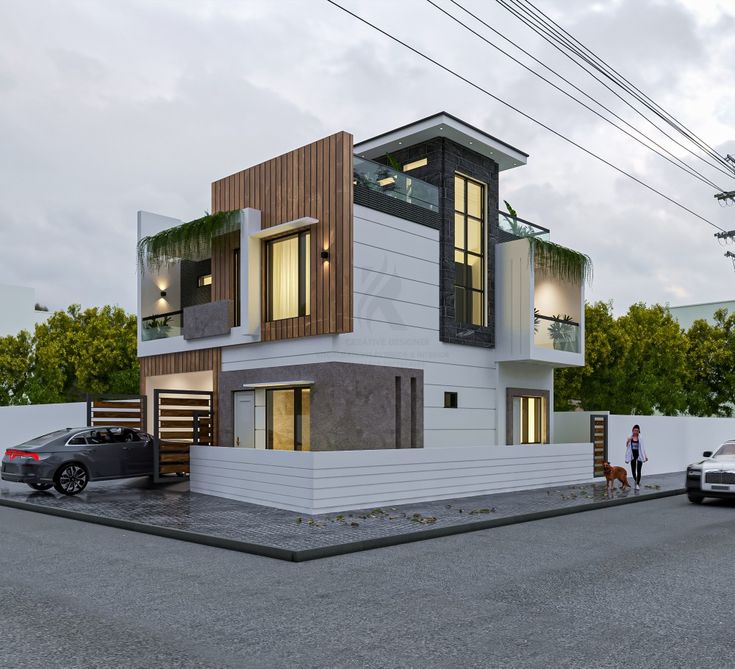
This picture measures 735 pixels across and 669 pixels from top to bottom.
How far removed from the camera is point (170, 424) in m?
18.2

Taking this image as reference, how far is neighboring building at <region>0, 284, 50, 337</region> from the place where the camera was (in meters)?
53.3

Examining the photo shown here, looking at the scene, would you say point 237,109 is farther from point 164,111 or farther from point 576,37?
point 576,37

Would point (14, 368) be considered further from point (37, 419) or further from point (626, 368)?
point (626, 368)

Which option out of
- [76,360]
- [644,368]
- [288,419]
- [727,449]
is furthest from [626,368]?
[76,360]

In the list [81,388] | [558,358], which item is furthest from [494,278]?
[81,388]

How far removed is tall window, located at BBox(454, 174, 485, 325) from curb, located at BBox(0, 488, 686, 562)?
22.7 feet

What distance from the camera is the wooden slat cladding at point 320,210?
1659 cm

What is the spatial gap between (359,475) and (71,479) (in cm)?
719

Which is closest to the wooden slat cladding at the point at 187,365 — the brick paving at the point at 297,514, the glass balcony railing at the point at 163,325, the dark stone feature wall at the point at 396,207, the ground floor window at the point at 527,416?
the glass balcony railing at the point at 163,325

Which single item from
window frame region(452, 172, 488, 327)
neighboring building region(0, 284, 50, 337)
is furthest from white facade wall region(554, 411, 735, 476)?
neighboring building region(0, 284, 50, 337)

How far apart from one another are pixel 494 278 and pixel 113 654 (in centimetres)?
1748

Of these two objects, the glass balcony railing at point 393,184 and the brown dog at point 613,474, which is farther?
the brown dog at point 613,474

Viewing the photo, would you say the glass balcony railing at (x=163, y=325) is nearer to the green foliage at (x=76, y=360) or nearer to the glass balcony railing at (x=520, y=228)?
the glass balcony railing at (x=520, y=228)

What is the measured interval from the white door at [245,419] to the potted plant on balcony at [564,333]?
9064mm
